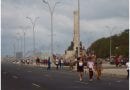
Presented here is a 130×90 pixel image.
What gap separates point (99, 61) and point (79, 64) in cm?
199

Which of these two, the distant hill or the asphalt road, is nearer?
the asphalt road

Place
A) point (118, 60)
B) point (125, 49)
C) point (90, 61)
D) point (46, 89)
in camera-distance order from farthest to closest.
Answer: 1. point (125, 49)
2. point (118, 60)
3. point (90, 61)
4. point (46, 89)

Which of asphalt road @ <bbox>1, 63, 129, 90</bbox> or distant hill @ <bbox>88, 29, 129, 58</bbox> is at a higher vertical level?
distant hill @ <bbox>88, 29, 129, 58</bbox>

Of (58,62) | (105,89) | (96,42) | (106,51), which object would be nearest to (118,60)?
→ (58,62)

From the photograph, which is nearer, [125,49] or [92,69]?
[92,69]

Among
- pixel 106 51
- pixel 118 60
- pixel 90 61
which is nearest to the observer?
pixel 90 61

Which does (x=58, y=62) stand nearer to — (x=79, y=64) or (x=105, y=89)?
(x=79, y=64)

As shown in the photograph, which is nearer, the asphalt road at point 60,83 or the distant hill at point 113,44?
the asphalt road at point 60,83

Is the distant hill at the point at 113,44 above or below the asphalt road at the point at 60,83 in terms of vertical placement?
above

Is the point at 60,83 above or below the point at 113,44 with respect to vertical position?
below

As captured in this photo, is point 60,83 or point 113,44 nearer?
point 60,83

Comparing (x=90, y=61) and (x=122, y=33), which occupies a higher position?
(x=122, y=33)

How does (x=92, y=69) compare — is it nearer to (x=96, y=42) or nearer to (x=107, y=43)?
(x=107, y=43)

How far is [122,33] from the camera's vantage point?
17688 cm
